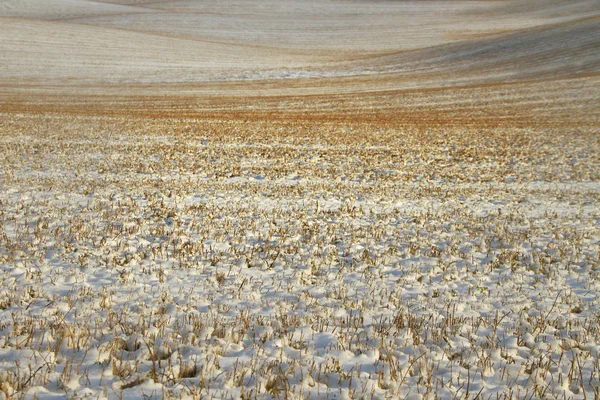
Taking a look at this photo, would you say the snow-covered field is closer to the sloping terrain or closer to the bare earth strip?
the bare earth strip

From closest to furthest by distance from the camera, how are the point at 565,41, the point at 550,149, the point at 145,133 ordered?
the point at 550,149, the point at 145,133, the point at 565,41

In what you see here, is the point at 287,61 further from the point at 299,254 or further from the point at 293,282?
the point at 293,282

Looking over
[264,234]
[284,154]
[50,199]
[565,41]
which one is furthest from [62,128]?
[565,41]

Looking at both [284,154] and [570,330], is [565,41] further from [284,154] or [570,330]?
[570,330]

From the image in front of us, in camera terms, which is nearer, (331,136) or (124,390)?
(124,390)

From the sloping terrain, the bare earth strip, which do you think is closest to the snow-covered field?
the bare earth strip

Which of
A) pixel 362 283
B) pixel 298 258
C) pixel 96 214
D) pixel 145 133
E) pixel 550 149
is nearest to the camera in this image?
pixel 362 283

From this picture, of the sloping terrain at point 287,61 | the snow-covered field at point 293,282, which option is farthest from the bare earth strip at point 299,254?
the sloping terrain at point 287,61
